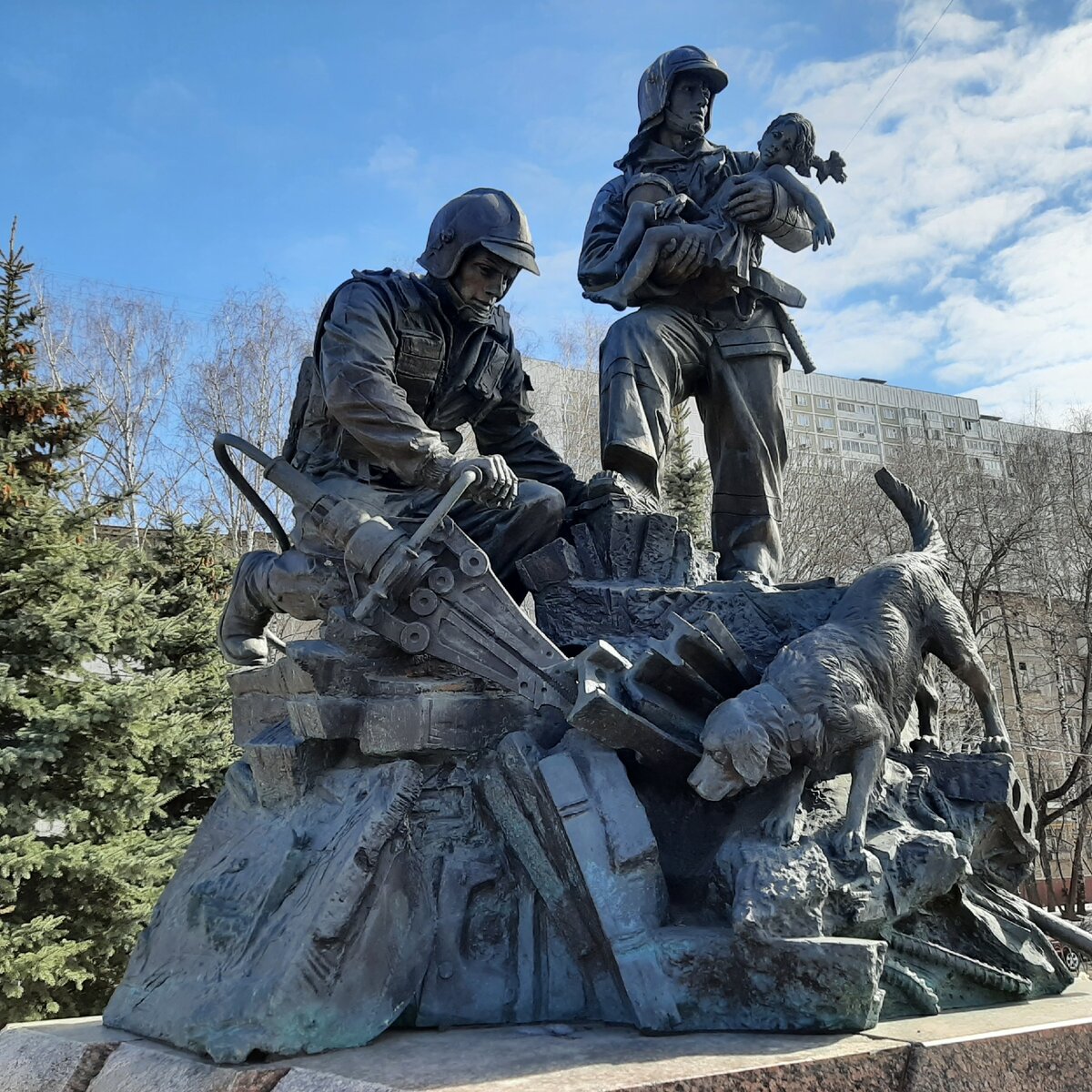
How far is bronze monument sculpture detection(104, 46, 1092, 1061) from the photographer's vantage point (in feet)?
8.54

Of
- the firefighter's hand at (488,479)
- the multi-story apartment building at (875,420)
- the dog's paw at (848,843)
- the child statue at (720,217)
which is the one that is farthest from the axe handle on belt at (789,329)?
the multi-story apartment building at (875,420)

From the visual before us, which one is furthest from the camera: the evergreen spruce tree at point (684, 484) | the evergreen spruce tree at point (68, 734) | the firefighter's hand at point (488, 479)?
the evergreen spruce tree at point (684, 484)

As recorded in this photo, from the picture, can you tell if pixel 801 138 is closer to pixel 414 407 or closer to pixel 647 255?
pixel 647 255

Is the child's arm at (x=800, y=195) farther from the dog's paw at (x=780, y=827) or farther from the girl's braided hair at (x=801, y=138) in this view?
the dog's paw at (x=780, y=827)

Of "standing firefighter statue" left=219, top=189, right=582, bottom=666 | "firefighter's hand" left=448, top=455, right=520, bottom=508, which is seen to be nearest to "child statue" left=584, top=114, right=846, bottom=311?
"standing firefighter statue" left=219, top=189, right=582, bottom=666

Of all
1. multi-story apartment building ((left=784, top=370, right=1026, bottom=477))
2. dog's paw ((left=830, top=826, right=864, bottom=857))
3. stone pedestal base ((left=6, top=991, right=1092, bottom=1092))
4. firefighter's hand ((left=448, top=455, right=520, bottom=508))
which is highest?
multi-story apartment building ((left=784, top=370, right=1026, bottom=477))

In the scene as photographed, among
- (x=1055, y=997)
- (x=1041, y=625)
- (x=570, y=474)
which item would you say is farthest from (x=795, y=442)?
(x=1055, y=997)

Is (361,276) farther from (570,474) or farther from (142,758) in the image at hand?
(142,758)

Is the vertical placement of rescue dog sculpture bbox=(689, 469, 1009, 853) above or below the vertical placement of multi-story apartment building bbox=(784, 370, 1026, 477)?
below

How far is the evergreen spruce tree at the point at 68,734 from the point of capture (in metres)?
6.98

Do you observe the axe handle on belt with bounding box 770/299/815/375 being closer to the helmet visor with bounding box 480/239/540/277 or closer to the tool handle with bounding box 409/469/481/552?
the helmet visor with bounding box 480/239/540/277

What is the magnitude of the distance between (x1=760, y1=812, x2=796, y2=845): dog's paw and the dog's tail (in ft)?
4.46

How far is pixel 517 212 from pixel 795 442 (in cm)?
1493

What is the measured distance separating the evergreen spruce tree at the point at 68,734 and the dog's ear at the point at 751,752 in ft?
18.4
